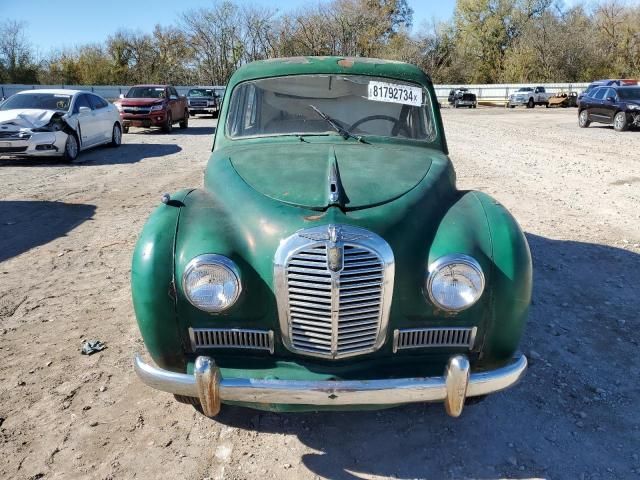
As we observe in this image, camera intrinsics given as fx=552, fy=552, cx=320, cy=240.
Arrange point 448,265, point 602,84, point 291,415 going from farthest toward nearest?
point 602,84 < point 291,415 < point 448,265

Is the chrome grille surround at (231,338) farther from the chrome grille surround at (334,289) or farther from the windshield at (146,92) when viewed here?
the windshield at (146,92)

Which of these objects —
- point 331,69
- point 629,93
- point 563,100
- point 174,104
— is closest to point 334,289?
point 331,69

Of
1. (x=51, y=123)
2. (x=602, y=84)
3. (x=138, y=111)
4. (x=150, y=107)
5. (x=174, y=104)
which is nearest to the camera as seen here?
(x=51, y=123)

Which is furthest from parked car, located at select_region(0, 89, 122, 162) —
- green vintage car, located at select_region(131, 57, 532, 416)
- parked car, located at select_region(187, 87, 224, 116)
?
parked car, located at select_region(187, 87, 224, 116)

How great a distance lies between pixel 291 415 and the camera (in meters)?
3.17

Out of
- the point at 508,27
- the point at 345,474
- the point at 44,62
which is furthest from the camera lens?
the point at 508,27

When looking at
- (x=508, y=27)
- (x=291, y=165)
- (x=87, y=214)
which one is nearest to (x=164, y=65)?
(x=508, y=27)

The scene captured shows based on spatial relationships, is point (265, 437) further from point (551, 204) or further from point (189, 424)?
point (551, 204)

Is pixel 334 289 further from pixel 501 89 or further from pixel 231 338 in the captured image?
pixel 501 89

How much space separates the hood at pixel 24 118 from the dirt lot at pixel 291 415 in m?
5.15

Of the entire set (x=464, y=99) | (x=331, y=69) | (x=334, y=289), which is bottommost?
(x=464, y=99)

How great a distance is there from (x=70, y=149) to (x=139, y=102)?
6.74m

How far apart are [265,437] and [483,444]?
115cm

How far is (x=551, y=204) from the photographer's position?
7.82 metres
